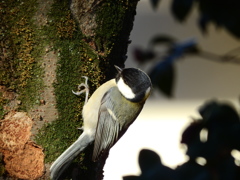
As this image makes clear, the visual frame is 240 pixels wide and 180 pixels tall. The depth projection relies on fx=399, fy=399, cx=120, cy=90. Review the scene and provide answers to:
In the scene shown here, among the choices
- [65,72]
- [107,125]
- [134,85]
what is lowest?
[107,125]

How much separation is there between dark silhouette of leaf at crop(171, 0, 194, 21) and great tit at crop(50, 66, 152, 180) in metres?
0.98

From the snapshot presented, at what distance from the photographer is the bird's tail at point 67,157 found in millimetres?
1463

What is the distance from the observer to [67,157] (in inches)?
59.2

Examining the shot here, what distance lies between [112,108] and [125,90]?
0.10 metres

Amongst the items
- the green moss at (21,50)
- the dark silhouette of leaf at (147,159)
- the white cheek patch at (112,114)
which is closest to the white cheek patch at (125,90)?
the white cheek patch at (112,114)

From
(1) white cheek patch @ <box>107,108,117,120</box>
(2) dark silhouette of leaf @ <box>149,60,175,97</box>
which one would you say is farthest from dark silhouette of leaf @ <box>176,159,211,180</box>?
(1) white cheek patch @ <box>107,108,117,120</box>

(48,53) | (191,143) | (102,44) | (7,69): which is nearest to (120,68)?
(102,44)

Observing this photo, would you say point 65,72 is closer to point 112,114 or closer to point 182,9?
point 112,114

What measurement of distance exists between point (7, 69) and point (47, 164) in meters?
0.38

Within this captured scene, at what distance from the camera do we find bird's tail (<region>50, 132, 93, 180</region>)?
4.80 ft

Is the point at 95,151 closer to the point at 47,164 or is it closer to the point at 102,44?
the point at 47,164

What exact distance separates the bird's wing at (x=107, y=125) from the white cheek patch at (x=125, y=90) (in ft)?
0.11

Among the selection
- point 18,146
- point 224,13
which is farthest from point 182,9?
point 18,146

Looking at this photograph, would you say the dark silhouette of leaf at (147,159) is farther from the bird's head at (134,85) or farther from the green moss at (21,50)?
the bird's head at (134,85)
